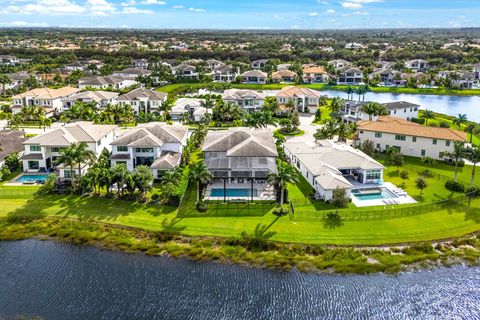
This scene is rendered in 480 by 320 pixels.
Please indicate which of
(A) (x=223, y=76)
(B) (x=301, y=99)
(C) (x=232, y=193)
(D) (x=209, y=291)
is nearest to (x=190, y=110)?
(B) (x=301, y=99)

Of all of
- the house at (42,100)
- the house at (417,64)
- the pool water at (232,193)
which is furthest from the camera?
the house at (417,64)

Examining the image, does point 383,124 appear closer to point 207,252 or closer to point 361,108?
point 361,108

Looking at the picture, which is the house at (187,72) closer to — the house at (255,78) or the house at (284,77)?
the house at (255,78)

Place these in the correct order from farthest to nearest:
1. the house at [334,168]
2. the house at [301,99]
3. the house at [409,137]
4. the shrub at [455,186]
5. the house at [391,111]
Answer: the house at [301,99] → the house at [391,111] → the house at [409,137] → the shrub at [455,186] → the house at [334,168]

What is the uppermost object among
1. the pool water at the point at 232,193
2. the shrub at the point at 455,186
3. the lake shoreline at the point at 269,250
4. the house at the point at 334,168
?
the house at the point at 334,168

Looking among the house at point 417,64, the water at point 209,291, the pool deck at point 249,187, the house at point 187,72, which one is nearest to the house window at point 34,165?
the water at point 209,291

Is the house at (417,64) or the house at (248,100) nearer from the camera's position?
the house at (248,100)

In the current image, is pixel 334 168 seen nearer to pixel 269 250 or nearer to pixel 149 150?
pixel 269 250

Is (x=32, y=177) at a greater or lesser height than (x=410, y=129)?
lesser
